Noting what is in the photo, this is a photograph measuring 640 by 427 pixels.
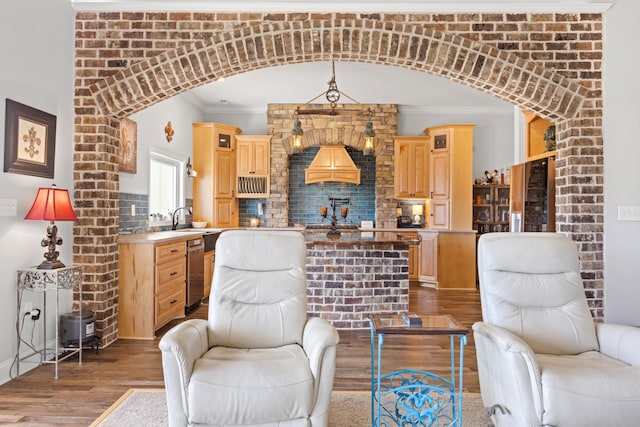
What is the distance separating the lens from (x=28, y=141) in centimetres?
326

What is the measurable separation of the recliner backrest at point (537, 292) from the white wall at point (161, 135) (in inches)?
163

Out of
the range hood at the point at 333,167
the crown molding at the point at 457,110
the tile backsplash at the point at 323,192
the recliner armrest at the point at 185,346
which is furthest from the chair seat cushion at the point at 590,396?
the crown molding at the point at 457,110

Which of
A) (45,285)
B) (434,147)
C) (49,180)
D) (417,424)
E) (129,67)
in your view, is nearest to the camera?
(417,424)

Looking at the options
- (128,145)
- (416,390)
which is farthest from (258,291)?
(128,145)

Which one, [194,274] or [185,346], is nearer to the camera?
[185,346]

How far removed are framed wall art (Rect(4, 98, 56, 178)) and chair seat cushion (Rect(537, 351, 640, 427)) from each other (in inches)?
145

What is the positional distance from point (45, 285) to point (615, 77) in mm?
5017

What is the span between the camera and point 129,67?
12.5 feet

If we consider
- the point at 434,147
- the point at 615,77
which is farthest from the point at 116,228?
the point at 434,147

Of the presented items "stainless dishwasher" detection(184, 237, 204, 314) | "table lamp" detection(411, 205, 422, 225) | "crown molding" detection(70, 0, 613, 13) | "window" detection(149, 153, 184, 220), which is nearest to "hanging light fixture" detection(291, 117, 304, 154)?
"crown molding" detection(70, 0, 613, 13)

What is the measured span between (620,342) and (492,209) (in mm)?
5321

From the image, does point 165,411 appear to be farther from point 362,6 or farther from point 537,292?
point 362,6

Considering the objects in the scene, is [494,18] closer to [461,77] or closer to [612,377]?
[461,77]

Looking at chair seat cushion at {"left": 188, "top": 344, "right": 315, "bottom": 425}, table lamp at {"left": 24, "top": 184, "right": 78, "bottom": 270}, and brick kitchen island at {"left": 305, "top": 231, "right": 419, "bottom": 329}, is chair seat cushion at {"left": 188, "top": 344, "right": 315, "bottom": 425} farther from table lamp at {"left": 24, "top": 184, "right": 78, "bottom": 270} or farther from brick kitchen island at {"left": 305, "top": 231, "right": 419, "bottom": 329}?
brick kitchen island at {"left": 305, "top": 231, "right": 419, "bottom": 329}
